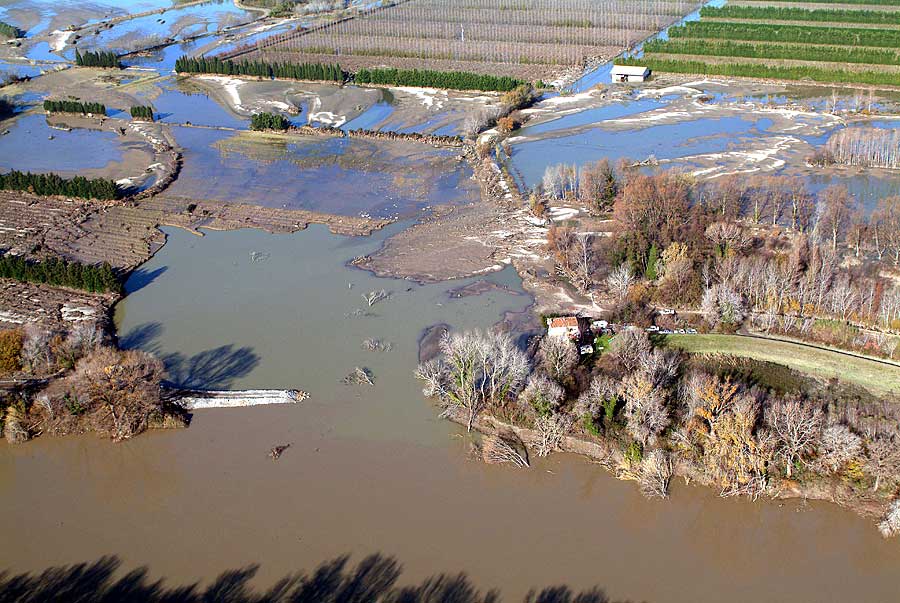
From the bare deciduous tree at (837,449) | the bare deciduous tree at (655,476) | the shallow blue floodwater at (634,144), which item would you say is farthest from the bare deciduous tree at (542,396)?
the shallow blue floodwater at (634,144)

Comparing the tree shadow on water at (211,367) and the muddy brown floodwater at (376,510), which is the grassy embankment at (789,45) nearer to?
the muddy brown floodwater at (376,510)

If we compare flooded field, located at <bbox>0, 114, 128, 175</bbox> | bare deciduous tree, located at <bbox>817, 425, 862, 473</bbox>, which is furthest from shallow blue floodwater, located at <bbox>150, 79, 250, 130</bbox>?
bare deciduous tree, located at <bbox>817, 425, 862, 473</bbox>

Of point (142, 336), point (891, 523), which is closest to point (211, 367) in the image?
point (142, 336)

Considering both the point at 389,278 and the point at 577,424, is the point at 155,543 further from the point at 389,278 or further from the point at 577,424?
the point at 389,278

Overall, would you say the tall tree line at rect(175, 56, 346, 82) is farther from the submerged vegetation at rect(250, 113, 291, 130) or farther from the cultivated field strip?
the submerged vegetation at rect(250, 113, 291, 130)

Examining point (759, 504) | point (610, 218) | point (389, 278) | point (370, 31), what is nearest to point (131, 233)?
point (389, 278)

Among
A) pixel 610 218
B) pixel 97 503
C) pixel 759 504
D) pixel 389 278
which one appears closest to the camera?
pixel 759 504
